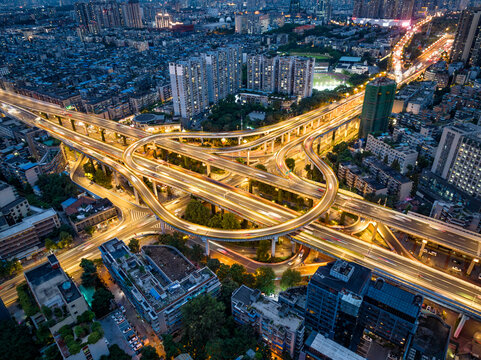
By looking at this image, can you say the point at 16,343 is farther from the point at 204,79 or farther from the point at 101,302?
the point at 204,79

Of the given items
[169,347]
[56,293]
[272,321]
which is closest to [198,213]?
[56,293]

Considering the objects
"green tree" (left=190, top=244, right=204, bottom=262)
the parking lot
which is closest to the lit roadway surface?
"green tree" (left=190, top=244, right=204, bottom=262)

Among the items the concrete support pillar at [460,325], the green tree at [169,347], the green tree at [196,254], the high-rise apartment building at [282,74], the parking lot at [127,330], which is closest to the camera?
the green tree at [169,347]

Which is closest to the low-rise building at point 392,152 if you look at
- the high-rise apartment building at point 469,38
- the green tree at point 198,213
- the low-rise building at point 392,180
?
the low-rise building at point 392,180

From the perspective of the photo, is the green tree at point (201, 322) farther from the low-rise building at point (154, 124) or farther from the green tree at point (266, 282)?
the low-rise building at point (154, 124)

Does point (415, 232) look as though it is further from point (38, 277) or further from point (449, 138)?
point (38, 277)

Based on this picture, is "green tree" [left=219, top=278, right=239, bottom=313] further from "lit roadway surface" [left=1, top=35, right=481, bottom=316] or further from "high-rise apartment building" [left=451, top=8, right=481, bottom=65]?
"high-rise apartment building" [left=451, top=8, right=481, bottom=65]
